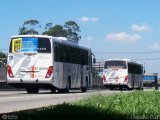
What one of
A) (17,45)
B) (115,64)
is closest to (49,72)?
(17,45)

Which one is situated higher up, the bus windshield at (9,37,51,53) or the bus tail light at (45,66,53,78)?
the bus windshield at (9,37,51,53)

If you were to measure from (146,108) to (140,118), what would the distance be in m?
2.65

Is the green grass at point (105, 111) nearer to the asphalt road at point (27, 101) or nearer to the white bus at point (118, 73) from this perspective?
the asphalt road at point (27, 101)

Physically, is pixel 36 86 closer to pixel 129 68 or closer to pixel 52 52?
pixel 52 52

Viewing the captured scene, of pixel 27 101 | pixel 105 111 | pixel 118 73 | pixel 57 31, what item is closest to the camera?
pixel 105 111

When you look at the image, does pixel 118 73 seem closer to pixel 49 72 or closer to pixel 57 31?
pixel 49 72

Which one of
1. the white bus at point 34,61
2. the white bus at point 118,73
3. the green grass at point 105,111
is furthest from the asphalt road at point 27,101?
the white bus at point 118,73

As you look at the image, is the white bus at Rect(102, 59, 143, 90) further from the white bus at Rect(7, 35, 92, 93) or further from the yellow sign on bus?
the yellow sign on bus

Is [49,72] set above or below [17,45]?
below

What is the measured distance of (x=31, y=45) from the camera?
31484mm

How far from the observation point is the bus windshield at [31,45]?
31359 mm

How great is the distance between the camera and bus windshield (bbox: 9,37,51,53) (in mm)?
31359

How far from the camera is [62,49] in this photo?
3319 cm

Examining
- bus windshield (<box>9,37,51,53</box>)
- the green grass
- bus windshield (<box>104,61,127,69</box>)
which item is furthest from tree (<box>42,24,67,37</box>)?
the green grass
